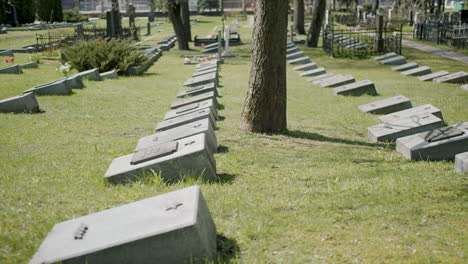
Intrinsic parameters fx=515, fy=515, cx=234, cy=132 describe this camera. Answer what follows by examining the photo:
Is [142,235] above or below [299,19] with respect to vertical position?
below

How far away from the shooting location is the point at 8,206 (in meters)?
4.54

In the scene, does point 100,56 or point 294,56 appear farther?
point 294,56

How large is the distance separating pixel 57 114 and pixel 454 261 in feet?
26.3

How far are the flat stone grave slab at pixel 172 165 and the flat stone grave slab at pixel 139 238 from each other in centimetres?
151

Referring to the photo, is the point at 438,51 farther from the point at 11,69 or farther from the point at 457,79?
the point at 11,69

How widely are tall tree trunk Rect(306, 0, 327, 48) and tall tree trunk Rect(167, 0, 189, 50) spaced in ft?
22.4

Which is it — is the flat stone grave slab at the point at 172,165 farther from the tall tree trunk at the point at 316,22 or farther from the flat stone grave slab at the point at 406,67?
the tall tree trunk at the point at 316,22

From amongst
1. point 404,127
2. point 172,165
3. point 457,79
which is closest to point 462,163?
point 404,127

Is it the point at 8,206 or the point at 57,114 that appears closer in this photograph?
the point at 8,206

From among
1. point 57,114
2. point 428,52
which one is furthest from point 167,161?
point 428,52

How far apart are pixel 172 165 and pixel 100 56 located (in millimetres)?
12069

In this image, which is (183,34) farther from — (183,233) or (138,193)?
(183,233)

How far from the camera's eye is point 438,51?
23953mm

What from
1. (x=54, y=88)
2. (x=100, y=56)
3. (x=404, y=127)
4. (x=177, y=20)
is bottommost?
(x=404, y=127)
